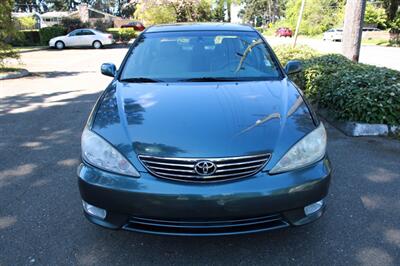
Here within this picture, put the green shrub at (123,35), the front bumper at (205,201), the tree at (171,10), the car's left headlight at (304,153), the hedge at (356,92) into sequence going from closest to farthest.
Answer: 1. the front bumper at (205,201)
2. the car's left headlight at (304,153)
3. the hedge at (356,92)
4. the tree at (171,10)
5. the green shrub at (123,35)

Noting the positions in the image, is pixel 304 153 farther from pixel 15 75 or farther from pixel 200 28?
pixel 15 75

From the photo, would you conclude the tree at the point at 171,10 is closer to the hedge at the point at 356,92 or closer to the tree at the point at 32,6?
the hedge at the point at 356,92

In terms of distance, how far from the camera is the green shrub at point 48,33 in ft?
102

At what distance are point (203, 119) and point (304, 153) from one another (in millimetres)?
743

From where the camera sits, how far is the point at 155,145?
253 centimetres

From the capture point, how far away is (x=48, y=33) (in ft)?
102

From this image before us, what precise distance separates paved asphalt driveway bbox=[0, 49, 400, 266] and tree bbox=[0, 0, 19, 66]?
8.04 metres

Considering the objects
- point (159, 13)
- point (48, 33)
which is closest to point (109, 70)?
point (159, 13)

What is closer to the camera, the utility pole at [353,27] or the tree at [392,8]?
the utility pole at [353,27]

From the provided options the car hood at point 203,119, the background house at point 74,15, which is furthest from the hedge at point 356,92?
the background house at point 74,15

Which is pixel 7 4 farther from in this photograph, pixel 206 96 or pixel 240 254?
pixel 240 254

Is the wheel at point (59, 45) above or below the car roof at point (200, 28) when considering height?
below

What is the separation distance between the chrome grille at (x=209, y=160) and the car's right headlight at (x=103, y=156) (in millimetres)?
145

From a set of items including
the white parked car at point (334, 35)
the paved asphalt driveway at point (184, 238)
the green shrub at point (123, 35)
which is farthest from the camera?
the white parked car at point (334, 35)
